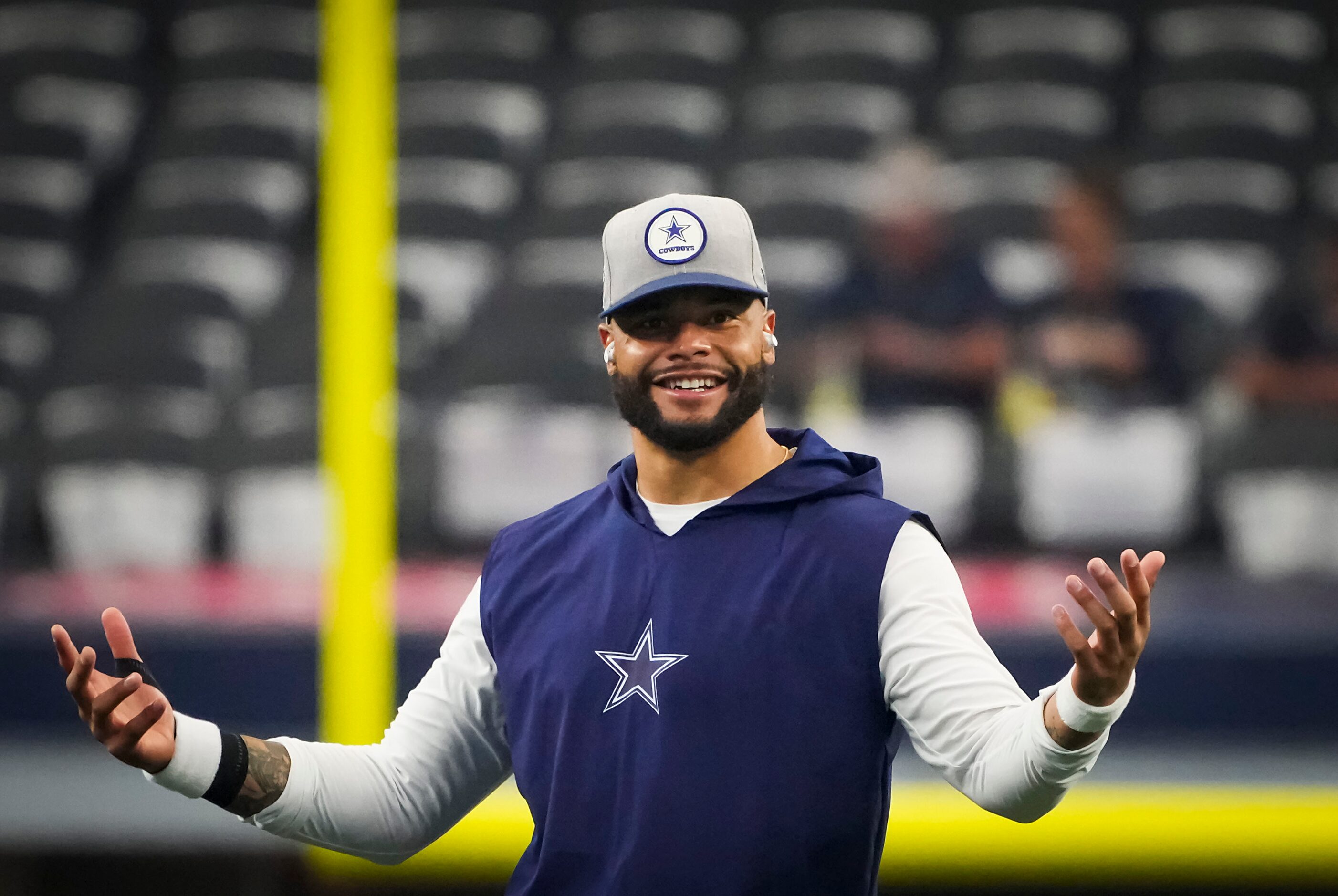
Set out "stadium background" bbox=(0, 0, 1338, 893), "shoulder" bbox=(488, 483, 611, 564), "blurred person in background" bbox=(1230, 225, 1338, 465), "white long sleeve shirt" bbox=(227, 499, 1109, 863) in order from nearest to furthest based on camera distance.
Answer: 1. "white long sleeve shirt" bbox=(227, 499, 1109, 863)
2. "shoulder" bbox=(488, 483, 611, 564)
3. "stadium background" bbox=(0, 0, 1338, 893)
4. "blurred person in background" bbox=(1230, 225, 1338, 465)

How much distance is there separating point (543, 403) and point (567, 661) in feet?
8.05

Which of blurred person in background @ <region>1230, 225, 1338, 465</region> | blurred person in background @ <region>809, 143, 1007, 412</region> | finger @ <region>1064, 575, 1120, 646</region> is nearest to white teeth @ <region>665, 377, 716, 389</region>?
finger @ <region>1064, 575, 1120, 646</region>

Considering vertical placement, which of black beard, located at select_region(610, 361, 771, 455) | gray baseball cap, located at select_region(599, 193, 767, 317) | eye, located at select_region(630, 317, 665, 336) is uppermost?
gray baseball cap, located at select_region(599, 193, 767, 317)

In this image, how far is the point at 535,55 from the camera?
233 inches

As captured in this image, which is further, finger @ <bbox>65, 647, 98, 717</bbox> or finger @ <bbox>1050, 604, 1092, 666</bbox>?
finger @ <bbox>65, 647, 98, 717</bbox>

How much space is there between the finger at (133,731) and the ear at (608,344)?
1.87ft

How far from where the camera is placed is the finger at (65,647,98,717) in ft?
5.03

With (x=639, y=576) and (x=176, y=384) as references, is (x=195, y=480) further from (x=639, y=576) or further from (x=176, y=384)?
(x=639, y=576)

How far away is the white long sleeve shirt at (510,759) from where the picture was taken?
1.44 metres

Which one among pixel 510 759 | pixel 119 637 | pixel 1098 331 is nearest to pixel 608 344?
pixel 510 759

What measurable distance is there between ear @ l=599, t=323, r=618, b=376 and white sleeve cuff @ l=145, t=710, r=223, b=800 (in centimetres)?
56

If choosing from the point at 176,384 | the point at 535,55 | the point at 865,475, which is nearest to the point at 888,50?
the point at 535,55

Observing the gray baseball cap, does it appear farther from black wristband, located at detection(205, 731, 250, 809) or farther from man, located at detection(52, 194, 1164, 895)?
black wristband, located at detection(205, 731, 250, 809)

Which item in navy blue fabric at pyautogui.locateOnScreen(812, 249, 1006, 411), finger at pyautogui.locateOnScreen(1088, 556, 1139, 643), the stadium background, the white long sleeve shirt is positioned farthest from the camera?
navy blue fabric at pyautogui.locateOnScreen(812, 249, 1006, 411)
